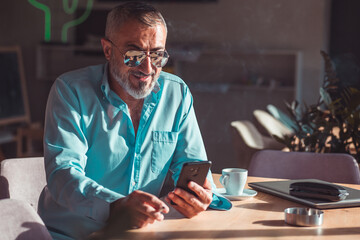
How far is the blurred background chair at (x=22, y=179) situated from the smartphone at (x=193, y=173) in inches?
29.4

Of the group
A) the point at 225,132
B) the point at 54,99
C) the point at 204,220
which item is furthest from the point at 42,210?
the point at 225,132

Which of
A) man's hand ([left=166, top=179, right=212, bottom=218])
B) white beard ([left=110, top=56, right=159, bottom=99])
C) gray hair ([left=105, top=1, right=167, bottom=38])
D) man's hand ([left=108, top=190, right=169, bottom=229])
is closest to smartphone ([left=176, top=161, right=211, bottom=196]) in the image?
man's hand ([left=166, top=179, right=212, bottom=218])

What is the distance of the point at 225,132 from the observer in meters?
5.11

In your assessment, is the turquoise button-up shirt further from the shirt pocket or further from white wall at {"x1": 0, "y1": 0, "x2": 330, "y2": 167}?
white wall at {"x1": 0, "y1": 0, "x2": 330, "y2": 167}

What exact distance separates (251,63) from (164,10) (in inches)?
38.7

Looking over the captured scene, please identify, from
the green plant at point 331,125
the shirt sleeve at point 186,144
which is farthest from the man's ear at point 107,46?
the green plant at point 331,125

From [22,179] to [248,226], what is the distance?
35.6 inches

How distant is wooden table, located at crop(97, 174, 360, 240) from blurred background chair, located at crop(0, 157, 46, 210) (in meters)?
0.68

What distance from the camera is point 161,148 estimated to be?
5.60ft

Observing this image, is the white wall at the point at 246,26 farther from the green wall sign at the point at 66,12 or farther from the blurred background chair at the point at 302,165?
the blurred background chair at the point at 302,165

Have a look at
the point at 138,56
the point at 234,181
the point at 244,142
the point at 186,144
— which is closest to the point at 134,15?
the point at 138,56

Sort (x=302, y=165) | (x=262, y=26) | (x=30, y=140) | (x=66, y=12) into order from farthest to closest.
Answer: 1. (x=66, y=12)
2. (x=30, y=140)
3. (x=262, y=26)
4. (x=302, y=165)

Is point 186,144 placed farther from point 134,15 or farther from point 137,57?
point 134,15

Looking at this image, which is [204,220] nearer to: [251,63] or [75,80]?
[75,80]
